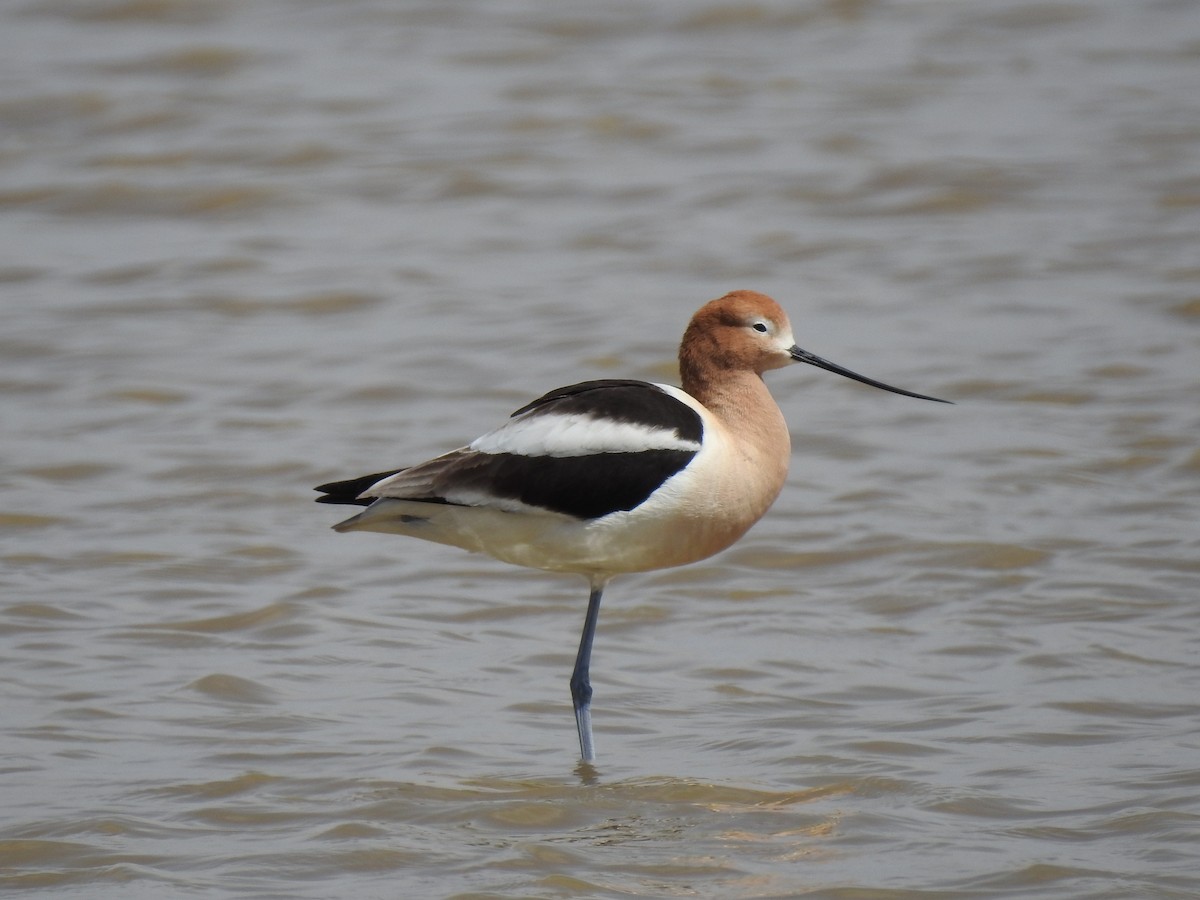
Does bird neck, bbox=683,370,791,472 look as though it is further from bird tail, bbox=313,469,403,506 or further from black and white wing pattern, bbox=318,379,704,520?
bird tail, bbox=313,469,403,506

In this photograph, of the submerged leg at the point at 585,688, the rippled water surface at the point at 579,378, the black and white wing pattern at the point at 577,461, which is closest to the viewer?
the rippled water surface at the point at 579,378

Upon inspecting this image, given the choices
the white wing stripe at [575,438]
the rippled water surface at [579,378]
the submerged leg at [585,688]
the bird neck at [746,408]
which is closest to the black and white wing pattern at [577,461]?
the white wing stripe at [575,438]

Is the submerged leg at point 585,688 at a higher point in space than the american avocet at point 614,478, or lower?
lower

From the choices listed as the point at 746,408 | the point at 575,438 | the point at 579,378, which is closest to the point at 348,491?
the point at 575,438

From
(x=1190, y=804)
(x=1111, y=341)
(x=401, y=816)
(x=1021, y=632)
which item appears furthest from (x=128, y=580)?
(x=1111, y=341)

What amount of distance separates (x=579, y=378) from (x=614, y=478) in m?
3.98

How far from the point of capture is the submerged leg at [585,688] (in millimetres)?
5539

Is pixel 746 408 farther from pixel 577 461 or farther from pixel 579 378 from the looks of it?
pixel 579 378

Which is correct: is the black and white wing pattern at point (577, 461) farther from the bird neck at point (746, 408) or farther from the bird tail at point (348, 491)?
the bird neck at point (746, 408)

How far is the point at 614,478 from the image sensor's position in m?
5.34

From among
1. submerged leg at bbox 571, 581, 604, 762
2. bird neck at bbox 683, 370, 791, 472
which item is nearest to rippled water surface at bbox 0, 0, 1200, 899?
submerged leg at bbox 571, 581, 604, 762

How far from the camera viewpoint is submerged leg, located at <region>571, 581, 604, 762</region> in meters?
5.54

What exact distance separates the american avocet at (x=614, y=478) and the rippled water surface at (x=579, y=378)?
0.64 metres

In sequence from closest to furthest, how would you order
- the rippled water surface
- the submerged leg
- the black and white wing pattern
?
the rippled water surface → the black and white wing pattern → the submerged leg
